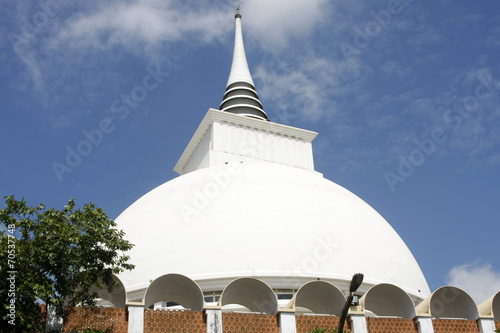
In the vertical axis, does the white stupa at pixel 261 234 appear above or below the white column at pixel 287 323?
above

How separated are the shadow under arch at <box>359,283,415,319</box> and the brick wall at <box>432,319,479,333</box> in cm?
77

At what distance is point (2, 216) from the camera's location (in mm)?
13625

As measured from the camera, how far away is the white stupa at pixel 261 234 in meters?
18.1

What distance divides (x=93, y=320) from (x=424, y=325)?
9.21m

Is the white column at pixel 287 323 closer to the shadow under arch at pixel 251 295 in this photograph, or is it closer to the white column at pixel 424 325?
the shadow under arch at pixel 251 295

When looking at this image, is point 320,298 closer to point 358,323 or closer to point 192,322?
point 358,323

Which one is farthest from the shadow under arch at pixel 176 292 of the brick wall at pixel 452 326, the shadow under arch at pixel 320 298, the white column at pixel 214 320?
the brick wall at pixel 452 326

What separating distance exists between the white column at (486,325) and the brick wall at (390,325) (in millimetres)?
2040

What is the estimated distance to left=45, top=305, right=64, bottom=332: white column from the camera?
14195 mm

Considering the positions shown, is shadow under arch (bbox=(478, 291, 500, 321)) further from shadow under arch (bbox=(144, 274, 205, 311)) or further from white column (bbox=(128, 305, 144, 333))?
white column (bbox=(128, 305, 144, 333))

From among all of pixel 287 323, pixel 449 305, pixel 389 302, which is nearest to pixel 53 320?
pixel 287 323

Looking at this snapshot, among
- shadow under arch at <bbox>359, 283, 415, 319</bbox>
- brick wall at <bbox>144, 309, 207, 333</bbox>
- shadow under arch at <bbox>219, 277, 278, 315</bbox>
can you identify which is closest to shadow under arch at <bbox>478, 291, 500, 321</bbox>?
shadow under arch at <bbox>359, 283, 415, 319</bbox>

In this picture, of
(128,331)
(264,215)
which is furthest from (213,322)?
(264,215)

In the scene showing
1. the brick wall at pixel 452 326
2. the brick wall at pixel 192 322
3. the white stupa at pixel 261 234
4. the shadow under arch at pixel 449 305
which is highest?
the white stupa at pixel 261 234
